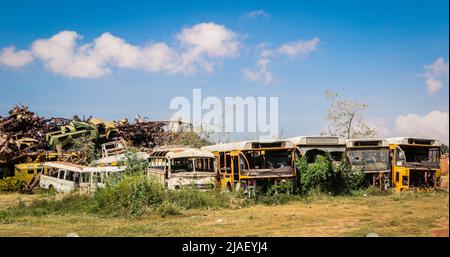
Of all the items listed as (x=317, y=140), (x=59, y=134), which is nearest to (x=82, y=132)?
(x=59, y=134)

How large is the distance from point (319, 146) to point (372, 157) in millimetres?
2922

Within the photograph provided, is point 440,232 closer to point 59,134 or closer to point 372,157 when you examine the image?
point 372,157

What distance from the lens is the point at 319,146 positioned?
68.6 ft

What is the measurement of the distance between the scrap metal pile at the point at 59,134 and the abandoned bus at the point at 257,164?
44.8 ft

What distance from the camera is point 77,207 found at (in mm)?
16859

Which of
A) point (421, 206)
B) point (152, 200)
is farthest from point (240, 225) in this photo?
point (421, 206)

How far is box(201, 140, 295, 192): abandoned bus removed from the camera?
18.9 m

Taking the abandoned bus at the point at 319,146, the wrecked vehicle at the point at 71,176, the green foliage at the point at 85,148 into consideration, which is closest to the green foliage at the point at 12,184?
the wrecked vehicle at the point at 71,176

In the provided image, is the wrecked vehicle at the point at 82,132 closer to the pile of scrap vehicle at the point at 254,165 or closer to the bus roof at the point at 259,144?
the pile of scrap vehicle at the point at 254,165

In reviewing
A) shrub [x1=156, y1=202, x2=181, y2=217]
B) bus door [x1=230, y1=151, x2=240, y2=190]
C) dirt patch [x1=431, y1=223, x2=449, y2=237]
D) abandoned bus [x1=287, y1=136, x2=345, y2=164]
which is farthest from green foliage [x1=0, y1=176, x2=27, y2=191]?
dirt patch [x1=431, y1=223, x2=449, y2=237]

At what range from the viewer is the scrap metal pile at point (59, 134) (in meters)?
29.8

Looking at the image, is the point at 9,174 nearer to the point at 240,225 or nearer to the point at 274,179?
the point at 274,179

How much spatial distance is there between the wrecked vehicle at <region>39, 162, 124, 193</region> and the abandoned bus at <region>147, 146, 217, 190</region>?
7.94 ft
